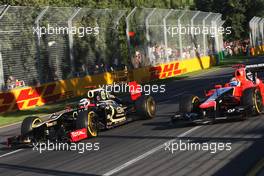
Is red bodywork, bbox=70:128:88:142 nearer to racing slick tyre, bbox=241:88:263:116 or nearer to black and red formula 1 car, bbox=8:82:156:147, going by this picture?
black and red formula 1 car, bbox=8:82:156:147

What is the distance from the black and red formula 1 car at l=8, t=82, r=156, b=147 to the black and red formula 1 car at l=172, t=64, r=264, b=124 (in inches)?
63.3

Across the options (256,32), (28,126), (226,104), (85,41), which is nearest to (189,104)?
(226,104)

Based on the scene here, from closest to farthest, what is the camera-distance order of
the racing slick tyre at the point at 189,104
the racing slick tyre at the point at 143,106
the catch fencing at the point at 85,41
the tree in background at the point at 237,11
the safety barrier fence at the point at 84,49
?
the racing slick tyre at the point at 189,104, the racing slick tyre at the point at 143,106, the safety barrier fence at the point at 84,49, the catch fencing at the point at 85,41, the tree in background at the point at 237,11

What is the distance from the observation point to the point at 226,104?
13.1 m

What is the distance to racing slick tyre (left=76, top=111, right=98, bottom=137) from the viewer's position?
12.4 metres

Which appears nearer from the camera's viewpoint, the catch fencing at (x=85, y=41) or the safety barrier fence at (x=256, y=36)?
the catch fencing at (x=85, y=41)

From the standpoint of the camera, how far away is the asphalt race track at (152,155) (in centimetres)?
890

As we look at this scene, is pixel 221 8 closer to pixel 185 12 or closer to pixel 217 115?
pixel 185 12

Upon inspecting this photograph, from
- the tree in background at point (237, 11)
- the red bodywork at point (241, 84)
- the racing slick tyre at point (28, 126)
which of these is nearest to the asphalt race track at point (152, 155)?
the racing slick tyre at point (28, 126)

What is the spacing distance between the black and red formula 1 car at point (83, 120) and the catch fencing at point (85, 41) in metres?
9.58

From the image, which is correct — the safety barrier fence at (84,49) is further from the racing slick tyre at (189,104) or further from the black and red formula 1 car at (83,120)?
the racing slick tyre at (189,104)

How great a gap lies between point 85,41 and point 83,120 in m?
17.7

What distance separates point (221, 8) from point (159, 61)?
122ft

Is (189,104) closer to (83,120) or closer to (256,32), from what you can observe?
(83,120)
